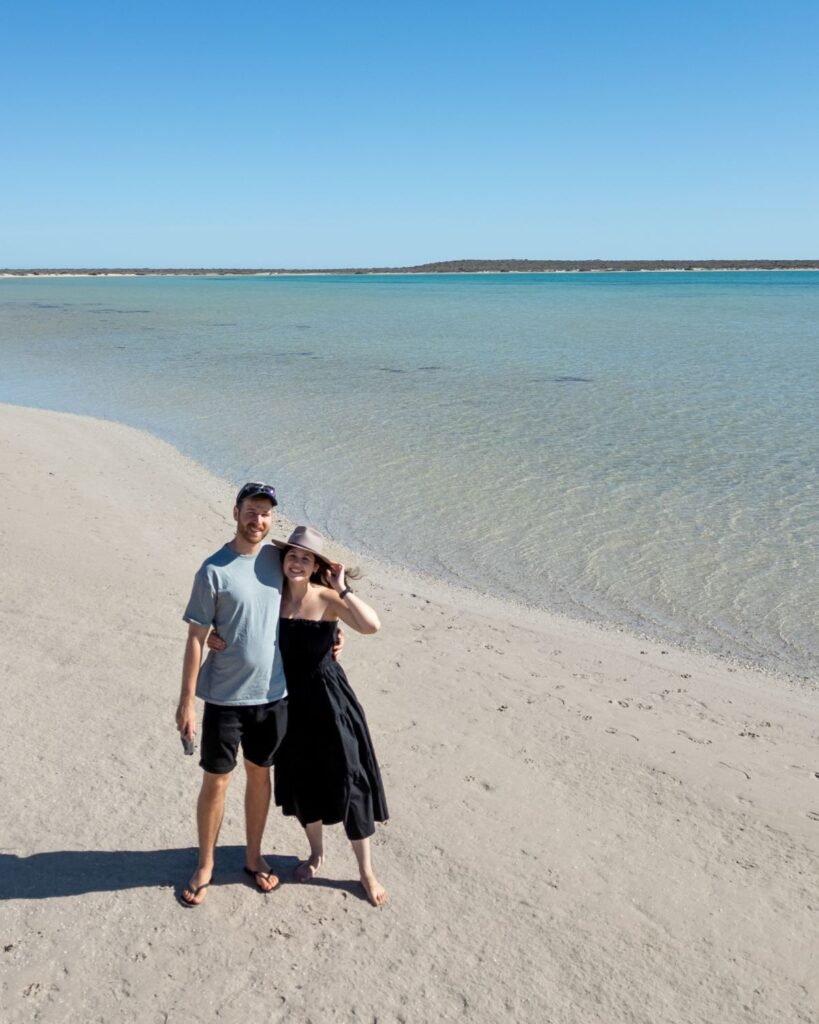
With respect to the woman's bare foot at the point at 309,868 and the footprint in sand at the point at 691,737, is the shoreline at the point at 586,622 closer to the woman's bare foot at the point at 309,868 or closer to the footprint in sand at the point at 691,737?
the footprint in sand at the point at 691,737

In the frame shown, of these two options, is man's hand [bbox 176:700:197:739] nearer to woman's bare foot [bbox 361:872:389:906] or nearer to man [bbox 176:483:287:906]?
man [bbox 176:483:287:906]

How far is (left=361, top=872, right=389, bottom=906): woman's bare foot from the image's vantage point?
3.84 metres

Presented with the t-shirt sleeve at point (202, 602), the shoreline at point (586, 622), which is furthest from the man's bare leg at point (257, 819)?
the shoreline at point (586, 622)

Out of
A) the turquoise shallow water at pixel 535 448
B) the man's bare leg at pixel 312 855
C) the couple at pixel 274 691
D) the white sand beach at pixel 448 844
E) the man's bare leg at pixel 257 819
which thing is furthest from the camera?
the turquoise shallow water at pixel 535 448

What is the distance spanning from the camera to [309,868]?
401 cm

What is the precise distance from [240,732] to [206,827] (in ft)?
1.50

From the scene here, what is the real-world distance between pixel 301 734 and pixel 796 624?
16.9 feet

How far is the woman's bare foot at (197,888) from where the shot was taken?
3.80 m

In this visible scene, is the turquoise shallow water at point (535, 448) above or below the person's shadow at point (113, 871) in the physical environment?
below

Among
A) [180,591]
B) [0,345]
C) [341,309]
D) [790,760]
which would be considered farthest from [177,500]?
[341,309]

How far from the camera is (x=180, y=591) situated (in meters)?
7.54

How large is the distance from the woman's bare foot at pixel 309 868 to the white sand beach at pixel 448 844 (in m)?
0.06

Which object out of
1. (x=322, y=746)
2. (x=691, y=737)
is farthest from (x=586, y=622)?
(x=322, y=746)

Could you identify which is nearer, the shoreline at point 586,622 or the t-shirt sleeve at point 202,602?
the t-shirt sleeve at point 202,602
